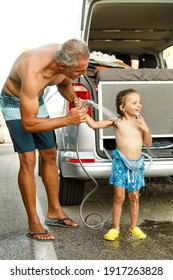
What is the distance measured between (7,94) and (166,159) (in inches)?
62.1

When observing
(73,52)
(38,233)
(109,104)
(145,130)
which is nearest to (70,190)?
(109,104)

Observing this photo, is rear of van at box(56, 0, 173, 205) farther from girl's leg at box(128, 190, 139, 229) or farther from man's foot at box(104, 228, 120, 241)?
man's foot at box(104, 228, 120, 241)

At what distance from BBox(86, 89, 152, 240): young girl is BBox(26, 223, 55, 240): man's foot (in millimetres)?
461

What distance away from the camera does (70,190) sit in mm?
5117

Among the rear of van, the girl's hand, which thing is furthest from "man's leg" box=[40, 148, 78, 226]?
the girl's hand

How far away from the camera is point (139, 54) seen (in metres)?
7.84

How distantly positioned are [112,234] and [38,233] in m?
0.59

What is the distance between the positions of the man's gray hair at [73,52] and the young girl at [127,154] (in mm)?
552

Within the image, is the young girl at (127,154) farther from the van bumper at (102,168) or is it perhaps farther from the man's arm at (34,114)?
the van bumper at (102,168)

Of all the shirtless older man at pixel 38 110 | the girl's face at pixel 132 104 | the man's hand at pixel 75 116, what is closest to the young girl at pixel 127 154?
the girl's face at pixel 132 104

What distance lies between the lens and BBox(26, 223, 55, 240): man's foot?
4098mm

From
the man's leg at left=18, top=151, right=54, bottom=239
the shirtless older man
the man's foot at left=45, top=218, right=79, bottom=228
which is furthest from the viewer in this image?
the man's foot at left=45, top=218, right=79, bottom=228

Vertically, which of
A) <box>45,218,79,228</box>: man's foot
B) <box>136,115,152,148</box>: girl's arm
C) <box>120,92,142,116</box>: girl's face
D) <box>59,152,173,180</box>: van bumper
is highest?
<box>120,92,142,116</box>: girl's face
